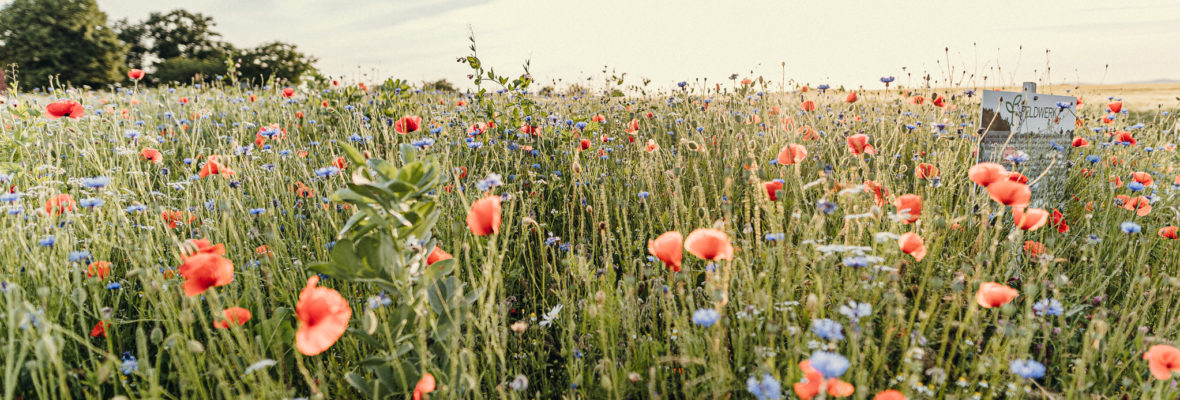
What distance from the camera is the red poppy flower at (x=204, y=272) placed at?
1.26m

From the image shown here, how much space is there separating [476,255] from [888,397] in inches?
59.1

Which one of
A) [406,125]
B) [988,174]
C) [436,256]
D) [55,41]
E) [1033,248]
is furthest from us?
[55,41]

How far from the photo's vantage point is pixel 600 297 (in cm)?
136

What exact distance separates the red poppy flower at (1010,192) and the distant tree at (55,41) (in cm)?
3189

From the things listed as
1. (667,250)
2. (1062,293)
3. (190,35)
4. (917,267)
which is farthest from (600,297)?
(190,35)

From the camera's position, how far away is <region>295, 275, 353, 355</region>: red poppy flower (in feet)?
3.97

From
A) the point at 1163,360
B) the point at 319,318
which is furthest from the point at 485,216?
the point at 1163,360

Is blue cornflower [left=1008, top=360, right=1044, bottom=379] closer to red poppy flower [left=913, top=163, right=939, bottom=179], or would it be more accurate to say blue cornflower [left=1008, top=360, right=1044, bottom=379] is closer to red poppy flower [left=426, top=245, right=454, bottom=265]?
red poppy flower [left=426, top=245, right=454, bottom=265]

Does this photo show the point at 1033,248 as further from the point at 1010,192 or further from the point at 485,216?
the point at 485,216

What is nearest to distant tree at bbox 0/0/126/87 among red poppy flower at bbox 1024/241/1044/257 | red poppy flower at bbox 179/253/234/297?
red poppy flower at bbox 179/253/234/297

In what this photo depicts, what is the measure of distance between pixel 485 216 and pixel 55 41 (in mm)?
32828

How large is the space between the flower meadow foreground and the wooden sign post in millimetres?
106

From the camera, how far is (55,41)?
965 inches

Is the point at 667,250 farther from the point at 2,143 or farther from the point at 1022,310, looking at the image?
the point at 2,143
